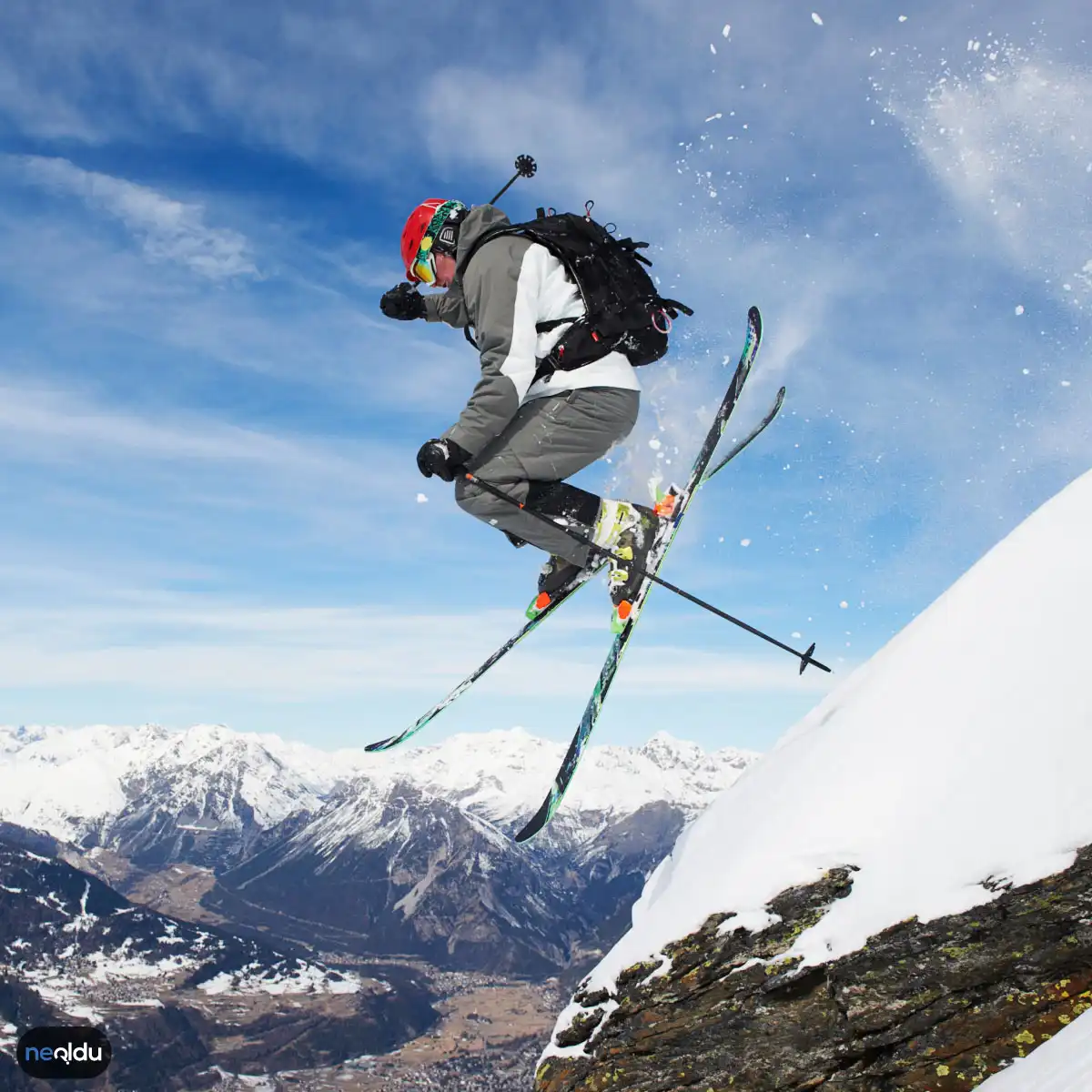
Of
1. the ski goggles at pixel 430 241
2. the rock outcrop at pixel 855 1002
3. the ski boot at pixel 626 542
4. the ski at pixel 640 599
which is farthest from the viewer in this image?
the ski at pixel 640 599

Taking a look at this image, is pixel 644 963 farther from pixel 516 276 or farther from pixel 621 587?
pixel 516 276

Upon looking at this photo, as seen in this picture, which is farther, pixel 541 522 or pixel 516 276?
pixel 541 522

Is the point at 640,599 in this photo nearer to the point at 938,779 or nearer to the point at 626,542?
the point at 626,542

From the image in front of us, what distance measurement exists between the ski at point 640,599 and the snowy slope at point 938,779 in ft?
8.84

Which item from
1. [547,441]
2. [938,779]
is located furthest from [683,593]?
[938,779]

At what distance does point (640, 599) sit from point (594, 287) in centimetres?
315

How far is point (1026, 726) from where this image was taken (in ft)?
14.5

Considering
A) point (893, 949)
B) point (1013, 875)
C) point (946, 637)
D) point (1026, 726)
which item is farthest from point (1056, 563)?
point (893, 949)

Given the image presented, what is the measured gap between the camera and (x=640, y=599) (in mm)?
8453

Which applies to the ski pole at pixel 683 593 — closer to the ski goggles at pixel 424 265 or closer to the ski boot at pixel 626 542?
the ski boot at pixel 626 542

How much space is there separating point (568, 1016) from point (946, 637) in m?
3.42

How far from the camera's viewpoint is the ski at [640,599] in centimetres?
848

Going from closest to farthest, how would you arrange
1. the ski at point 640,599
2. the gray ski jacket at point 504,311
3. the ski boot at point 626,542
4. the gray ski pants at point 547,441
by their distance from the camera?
1. the gray ski jacket at point 504,311
2. the gray ski pants at point 547,441
3. the ski boot at point 626,542
4. the ski at point 640,599

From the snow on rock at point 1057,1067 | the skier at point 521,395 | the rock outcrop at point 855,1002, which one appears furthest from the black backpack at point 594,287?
the snow on rock at point 1057,1067
